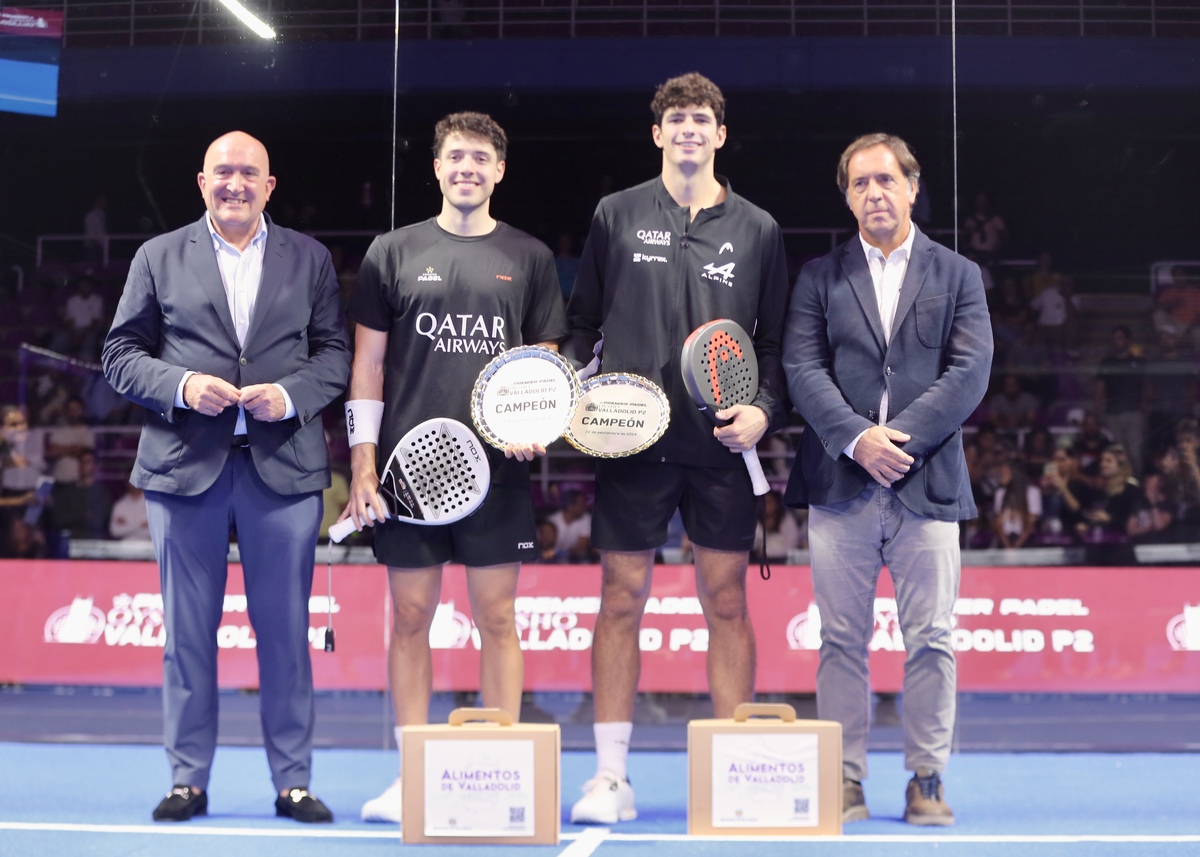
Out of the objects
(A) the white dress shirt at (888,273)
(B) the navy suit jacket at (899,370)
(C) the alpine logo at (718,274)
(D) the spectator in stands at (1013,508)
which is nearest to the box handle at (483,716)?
(B) the navy suit jacket at (899,370)

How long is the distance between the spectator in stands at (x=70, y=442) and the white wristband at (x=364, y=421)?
2335 millimetres

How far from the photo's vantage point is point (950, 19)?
15.0ft

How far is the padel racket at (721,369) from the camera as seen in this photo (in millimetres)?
Answer: 3092

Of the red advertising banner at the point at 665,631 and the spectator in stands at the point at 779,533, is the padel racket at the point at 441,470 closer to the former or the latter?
the red advertising banner at the point at 665,631

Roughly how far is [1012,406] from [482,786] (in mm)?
3244

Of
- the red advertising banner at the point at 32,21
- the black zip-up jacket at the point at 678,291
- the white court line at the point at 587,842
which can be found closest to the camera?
the white court line at the point at 587,842

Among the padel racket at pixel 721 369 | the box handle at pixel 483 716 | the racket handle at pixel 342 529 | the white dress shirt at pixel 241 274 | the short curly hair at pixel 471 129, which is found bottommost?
the box handle at pixel 483 716

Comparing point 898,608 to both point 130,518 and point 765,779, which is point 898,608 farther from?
point 130,518


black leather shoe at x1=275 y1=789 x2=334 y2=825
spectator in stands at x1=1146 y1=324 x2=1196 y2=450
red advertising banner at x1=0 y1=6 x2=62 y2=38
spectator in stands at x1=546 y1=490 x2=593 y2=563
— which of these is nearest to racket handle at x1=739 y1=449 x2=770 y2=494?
black leather shoe at x1=275 y1=789 x2=334 y2=825

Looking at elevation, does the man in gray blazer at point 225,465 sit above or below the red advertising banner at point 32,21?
below

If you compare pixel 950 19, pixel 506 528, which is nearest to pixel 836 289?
pixel 506 528

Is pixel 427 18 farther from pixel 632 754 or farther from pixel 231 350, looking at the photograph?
pixel 632 754

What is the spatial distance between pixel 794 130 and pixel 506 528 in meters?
2.27

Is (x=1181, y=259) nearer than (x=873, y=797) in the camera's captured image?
No
